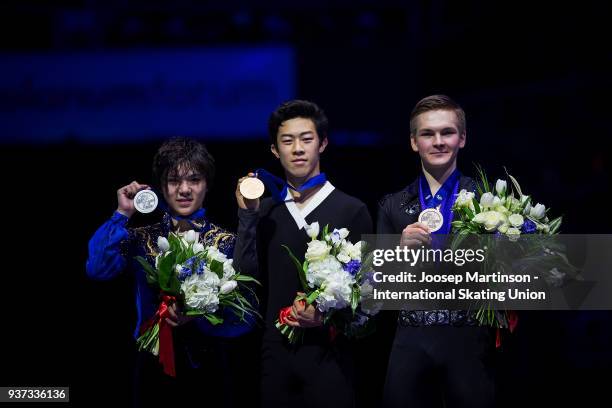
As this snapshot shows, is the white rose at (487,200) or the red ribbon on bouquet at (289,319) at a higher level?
the white rose at (487,200)

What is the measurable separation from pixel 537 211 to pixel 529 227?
2.9 inches

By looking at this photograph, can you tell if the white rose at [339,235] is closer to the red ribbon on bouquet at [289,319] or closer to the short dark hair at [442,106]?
the red ribbon on bouquet at [289,319]

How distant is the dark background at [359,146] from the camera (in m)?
5.11

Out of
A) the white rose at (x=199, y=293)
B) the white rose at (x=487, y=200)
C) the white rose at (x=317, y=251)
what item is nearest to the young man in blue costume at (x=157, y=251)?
A: the white rose at (x=199, y=293)

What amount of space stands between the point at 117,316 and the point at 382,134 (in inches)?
82.4

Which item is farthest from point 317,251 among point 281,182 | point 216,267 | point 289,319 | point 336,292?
point 281,182

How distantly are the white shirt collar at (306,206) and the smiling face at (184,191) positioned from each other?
0.40 m

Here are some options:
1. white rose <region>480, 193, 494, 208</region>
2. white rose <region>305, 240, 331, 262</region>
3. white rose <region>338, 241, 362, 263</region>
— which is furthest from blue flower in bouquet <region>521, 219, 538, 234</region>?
white rose <region>305, 240, 331, 262</region>

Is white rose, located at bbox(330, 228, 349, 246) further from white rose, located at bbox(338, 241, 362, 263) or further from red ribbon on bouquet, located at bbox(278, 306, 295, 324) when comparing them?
red ribbon on bouquet, located at bbox(278, 306, 295, 324)

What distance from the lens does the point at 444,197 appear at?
11.7ft

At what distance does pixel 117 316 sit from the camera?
5.11m

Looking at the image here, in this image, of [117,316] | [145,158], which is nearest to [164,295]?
[117,316]

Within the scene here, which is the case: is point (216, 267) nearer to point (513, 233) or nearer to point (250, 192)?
point (250, 192)

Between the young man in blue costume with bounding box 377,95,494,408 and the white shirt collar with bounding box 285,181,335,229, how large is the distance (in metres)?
0.36
